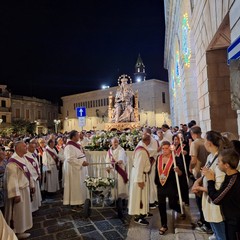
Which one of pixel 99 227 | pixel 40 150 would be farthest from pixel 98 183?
pixel 40 150

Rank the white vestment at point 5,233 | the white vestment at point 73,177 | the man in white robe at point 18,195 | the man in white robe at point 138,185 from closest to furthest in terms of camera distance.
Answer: the white vestment at point 5,233
the man in white robe at point 18,195
the man in white robe at point 138,185
the white vestment at point 73,177

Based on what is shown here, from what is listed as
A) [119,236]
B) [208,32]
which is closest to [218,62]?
[208,32]

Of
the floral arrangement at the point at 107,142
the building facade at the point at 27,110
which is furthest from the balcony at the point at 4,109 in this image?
the floral arrangement at the point at 107,142

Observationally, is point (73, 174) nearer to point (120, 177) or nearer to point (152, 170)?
point (120, 177)

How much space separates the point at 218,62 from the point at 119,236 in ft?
15.3

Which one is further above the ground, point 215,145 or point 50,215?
point 215,145

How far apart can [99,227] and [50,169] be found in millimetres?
3807

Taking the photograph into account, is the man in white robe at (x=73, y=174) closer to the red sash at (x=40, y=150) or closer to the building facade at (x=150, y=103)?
the red sash at (x=40, y=150)

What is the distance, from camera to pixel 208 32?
5.85 meters

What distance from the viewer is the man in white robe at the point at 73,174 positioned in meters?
6.68

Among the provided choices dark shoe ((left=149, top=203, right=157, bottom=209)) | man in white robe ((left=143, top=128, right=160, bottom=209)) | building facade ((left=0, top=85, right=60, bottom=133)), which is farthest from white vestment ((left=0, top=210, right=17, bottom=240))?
building facade ((left=0, top=85, right=60, bottom=133))

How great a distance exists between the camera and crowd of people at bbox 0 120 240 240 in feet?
9.95

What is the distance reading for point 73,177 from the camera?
677cm

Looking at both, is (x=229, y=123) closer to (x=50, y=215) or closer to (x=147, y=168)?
(x=147, y=168)
